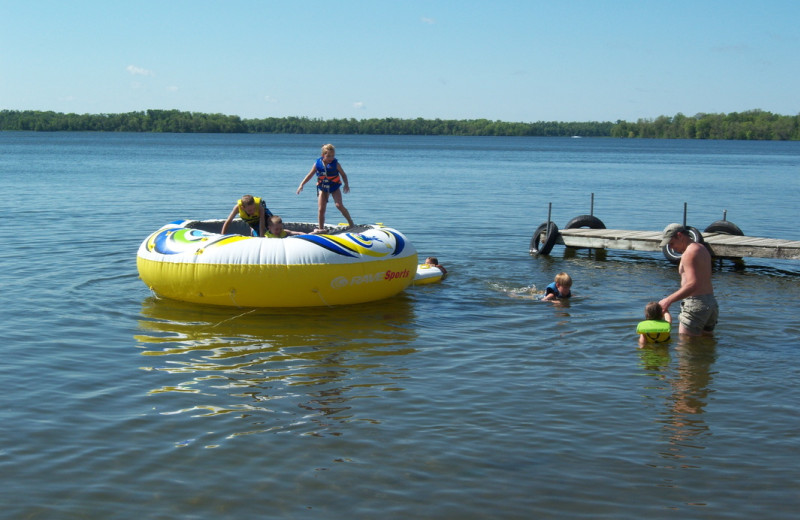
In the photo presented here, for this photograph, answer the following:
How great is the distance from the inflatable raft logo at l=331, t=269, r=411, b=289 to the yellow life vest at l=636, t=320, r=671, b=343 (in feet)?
13.2

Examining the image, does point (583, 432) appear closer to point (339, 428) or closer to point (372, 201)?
point (339, 428)

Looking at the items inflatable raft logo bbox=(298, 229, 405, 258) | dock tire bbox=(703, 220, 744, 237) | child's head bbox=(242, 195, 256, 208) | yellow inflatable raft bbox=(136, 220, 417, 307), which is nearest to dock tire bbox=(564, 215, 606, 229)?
dock tire bbox=(703, 220, 744, 237)

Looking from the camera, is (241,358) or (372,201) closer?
(241,358)

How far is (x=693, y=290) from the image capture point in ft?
33.3

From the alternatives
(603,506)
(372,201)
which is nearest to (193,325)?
(603,506)

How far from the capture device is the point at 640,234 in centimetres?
1822

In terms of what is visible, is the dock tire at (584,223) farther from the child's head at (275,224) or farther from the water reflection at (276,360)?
the child's head at (275,224)

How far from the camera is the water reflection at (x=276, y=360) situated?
809 cm

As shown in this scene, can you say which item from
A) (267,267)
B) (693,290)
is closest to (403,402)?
(267,267)

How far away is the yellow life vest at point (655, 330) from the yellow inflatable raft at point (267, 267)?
4055mm

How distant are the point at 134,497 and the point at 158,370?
328 cm

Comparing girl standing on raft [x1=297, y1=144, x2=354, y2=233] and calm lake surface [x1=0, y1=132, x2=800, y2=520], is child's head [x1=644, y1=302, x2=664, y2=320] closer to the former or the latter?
calm lake surface [x1=0, y1=132, x2=800, y2=520]

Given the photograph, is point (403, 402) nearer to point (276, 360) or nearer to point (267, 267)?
point (276, 360)

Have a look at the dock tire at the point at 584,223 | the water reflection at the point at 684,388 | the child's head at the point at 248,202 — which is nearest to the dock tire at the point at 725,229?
the dock tire at the point at 584,223
